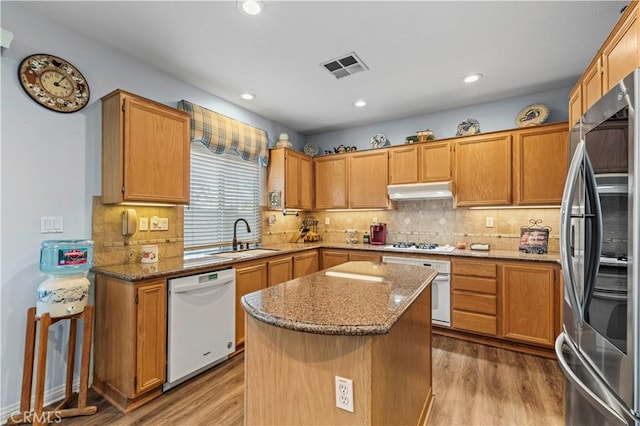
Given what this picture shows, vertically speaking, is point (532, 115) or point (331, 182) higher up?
point (532, 115)

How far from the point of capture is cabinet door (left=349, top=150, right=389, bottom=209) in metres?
4.07

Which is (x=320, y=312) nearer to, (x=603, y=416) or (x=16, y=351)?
(x=603, y=416)

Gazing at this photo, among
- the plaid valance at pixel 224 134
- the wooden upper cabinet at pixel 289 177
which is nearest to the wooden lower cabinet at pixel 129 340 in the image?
the plaid valance at pixel 224 134

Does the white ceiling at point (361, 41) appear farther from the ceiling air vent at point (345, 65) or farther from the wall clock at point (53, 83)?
the wall clock at point (53, 83)

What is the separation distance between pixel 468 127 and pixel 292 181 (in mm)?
2376

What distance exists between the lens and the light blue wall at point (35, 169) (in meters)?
1.95

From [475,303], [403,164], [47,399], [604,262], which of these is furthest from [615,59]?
[47,399]

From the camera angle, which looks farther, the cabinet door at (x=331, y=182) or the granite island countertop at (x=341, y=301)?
the cabinet door at (x=331, y=182)

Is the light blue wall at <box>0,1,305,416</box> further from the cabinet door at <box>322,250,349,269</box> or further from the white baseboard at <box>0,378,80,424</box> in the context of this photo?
the cabinet door at <box>322,250,349,269</box>

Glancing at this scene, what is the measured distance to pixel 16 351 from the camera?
198 cm

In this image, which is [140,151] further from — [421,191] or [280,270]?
[421,191]

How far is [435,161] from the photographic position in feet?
12.1

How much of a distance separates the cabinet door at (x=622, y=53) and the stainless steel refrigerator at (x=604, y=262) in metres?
0.20

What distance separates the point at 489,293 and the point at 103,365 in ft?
11.4
